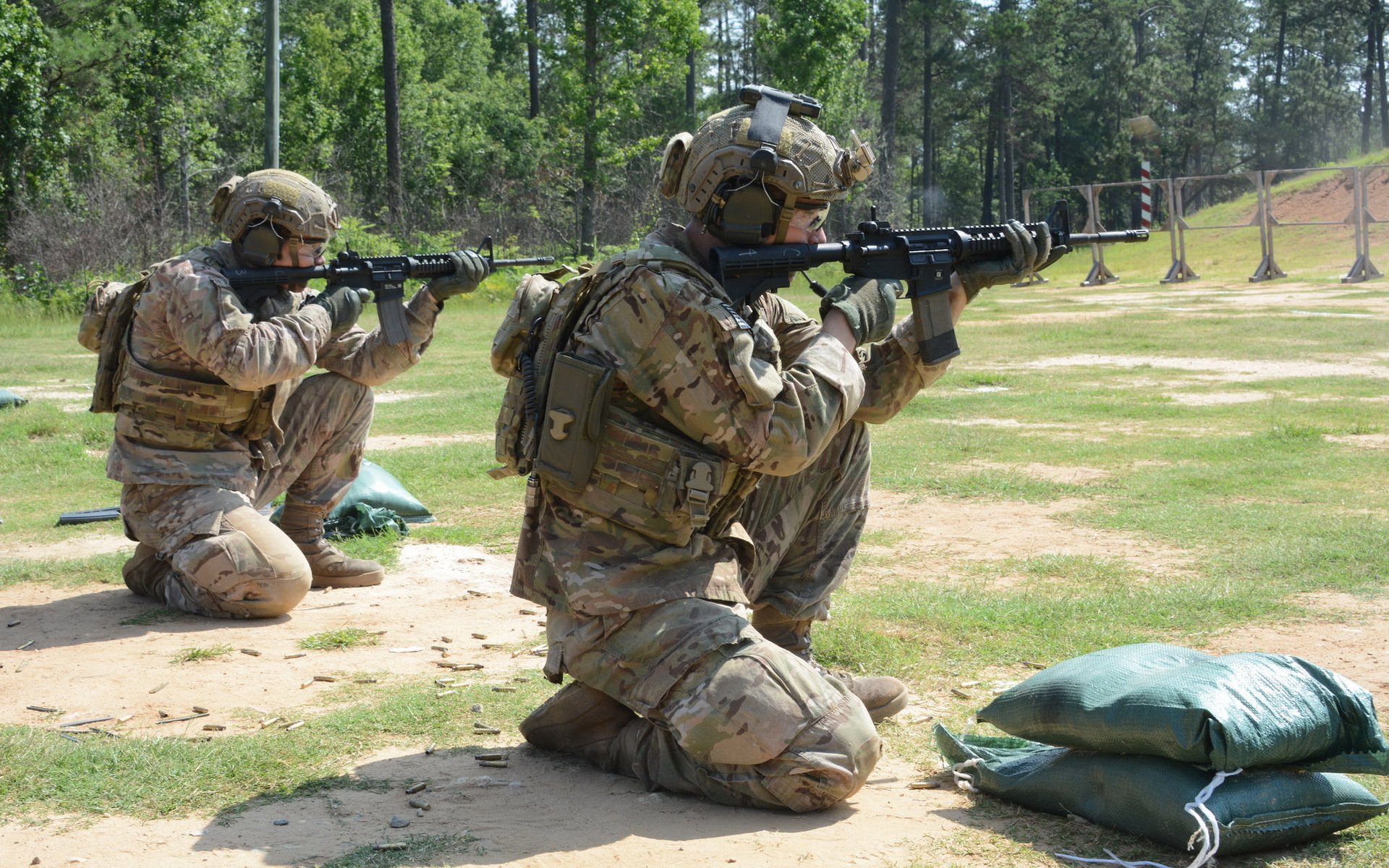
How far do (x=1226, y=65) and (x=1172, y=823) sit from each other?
66957mm

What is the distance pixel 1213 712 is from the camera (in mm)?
3010

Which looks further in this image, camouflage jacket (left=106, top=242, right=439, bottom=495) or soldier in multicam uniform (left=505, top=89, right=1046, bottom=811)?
camouflage jacket (left=106, top=242, right=439, bottom=495)

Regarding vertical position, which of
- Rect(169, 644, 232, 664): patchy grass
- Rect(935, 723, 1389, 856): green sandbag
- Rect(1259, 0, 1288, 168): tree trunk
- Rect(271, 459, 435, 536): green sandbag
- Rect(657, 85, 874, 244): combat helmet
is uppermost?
Rect(1259, 0, 1288, 168): tree trunk

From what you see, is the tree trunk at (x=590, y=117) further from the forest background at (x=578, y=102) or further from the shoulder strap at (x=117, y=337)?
the shoulder strap at (x=117, y=337)

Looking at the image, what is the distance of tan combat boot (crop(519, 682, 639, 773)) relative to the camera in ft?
12.4

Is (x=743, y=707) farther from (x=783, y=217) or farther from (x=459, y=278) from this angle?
(x=459, y=278)

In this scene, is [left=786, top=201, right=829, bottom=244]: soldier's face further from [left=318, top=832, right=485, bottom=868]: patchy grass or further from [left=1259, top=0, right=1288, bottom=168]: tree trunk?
[left=1259, top=0, right=1288, bottom=168]: tree trunk

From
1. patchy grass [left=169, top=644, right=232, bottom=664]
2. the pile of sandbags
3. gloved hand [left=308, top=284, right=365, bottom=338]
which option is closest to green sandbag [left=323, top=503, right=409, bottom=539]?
gloved hand [left=308, top=284, right=365, bottom=338]

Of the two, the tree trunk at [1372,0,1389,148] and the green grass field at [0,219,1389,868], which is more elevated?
the tree trunk at [1372,0,1389,148]

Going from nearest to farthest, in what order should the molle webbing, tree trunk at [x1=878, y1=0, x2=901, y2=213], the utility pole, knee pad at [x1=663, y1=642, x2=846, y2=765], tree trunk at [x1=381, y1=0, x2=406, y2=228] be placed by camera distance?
knee pad at [x1=663, y1=642, x2=846, y2=765] → the molle webbing → the utility pole → tree trunk at [x1=381, y1=0, x2=406, y2=228] → tree trunk at [x1=878, y1=0, x2=901, y2=213]

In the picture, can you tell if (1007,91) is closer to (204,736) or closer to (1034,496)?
(1034,496)

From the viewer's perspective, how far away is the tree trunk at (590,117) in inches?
1372

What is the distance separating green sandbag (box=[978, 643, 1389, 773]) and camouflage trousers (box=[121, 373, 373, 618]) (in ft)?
10.8

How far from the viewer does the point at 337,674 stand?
477 centimetres
